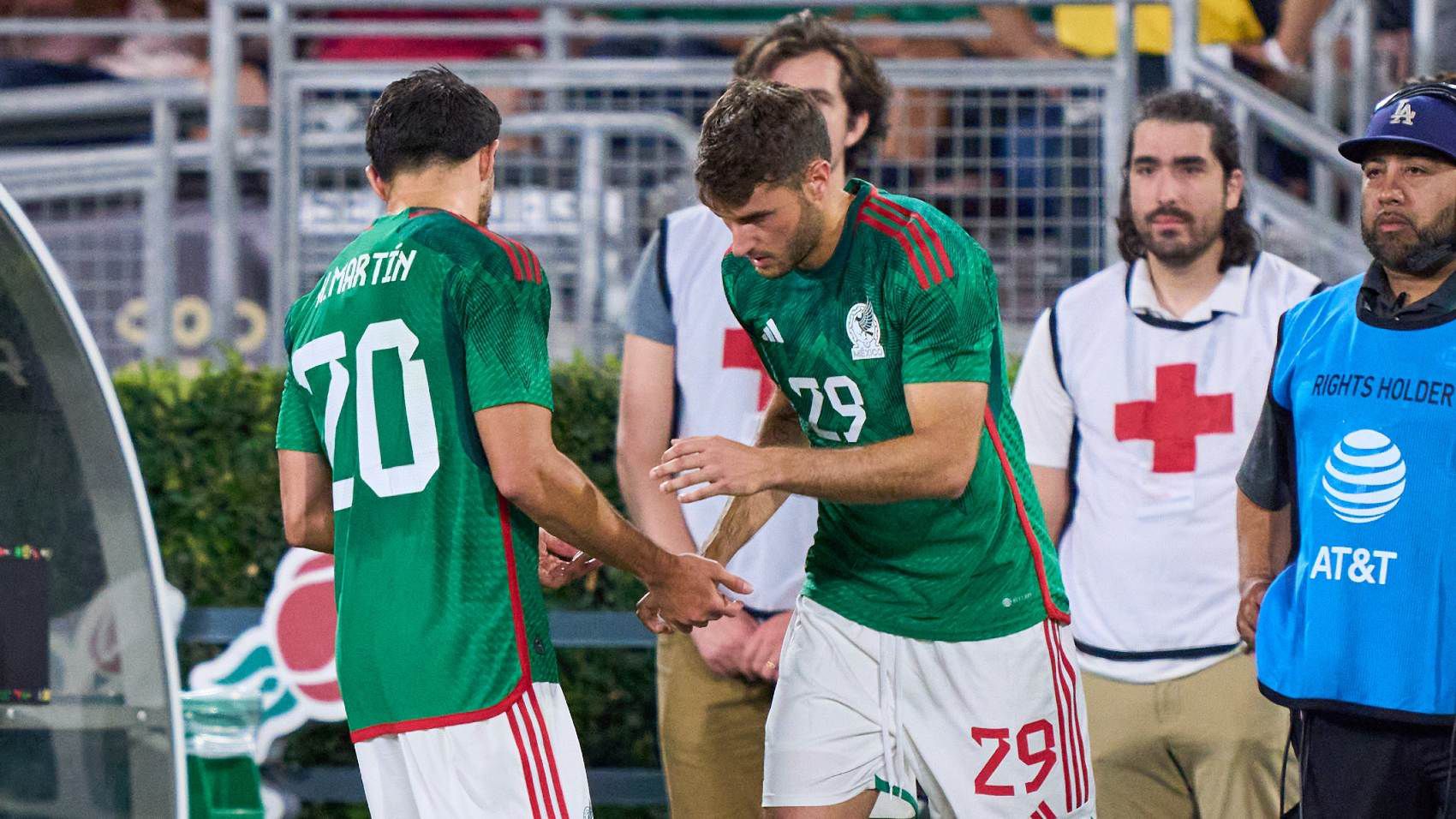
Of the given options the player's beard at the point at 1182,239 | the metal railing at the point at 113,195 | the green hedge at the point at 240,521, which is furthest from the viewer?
the metal railing at the point at 113,195

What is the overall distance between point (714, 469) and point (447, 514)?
473mm

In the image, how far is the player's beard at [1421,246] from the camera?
3.42m

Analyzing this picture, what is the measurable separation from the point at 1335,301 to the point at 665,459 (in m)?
1.38

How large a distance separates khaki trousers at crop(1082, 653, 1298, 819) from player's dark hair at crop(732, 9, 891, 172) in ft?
4.86

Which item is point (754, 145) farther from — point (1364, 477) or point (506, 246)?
point (1364, 477)

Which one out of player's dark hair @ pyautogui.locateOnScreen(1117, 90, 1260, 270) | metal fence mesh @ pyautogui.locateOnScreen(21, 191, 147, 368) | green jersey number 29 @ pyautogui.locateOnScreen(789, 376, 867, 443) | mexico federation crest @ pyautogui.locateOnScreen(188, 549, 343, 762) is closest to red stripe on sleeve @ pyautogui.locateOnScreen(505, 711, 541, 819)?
green jersey number 29 @ pyautogui.locateOnScreen(789, 376, 867, 443)

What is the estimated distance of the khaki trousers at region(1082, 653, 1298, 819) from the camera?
436cm

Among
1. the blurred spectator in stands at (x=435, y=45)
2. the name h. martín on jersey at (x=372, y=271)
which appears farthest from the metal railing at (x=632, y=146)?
the name h. martín on jersey at (x=372, y=271)

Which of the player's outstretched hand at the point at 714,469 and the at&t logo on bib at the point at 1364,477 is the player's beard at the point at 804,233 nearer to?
the player's outstretched hand at the point at 714,469

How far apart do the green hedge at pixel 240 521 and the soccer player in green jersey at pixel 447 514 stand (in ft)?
8.07

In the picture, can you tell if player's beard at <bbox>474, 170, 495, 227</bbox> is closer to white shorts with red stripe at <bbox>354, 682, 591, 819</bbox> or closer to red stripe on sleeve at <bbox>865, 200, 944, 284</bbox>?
red stripe on sleeve at <bbox>865, 200, 944, 284</bbox>

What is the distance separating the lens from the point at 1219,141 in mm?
4578

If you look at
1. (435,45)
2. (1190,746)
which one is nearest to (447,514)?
(1190,746)

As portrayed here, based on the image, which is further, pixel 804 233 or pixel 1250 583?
pixel 1250 583
